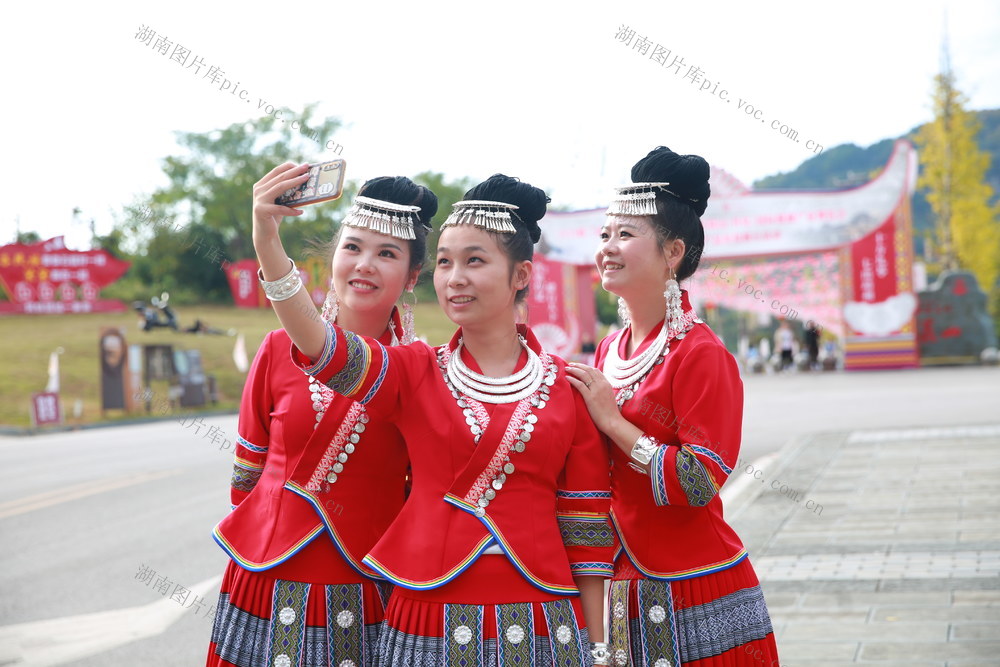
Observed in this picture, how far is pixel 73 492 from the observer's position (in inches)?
360

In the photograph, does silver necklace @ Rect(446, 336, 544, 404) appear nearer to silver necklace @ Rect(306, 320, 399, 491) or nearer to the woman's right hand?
silver necklace @ Rect(306, 320, 399, 491)

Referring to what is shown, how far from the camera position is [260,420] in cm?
249

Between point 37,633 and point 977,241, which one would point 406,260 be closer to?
point 37,633

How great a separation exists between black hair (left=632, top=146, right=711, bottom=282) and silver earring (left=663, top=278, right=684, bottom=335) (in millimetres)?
115

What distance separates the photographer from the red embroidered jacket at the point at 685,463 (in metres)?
2.27

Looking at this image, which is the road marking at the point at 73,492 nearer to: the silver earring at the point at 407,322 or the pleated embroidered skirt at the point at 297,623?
the pleated embroidered skirt at the point at 297,623

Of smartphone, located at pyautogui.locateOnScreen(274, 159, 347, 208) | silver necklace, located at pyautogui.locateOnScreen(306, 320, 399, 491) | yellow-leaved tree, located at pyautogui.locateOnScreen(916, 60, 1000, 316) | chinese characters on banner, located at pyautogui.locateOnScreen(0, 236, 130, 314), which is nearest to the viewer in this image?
smartphone, located at pyautogui.locateOnScreen(274, 159, 347, 208)

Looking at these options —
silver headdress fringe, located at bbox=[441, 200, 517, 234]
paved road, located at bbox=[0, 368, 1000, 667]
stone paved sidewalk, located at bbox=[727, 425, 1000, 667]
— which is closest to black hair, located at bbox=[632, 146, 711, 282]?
silver headdress fringe, located at bbox=[441, 200, 517, 234]

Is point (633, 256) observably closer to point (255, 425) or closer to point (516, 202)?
point (516, 202)

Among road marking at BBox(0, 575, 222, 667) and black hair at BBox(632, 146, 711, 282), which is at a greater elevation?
black hair at BBox(632, 146, 711, 282)

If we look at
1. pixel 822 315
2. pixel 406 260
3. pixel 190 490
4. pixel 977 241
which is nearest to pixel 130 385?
pixel 190 490

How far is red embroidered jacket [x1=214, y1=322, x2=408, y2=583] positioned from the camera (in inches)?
90.5

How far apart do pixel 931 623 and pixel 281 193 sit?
12.2ft

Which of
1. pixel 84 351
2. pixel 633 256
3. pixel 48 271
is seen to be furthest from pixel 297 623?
pixel 84 351
